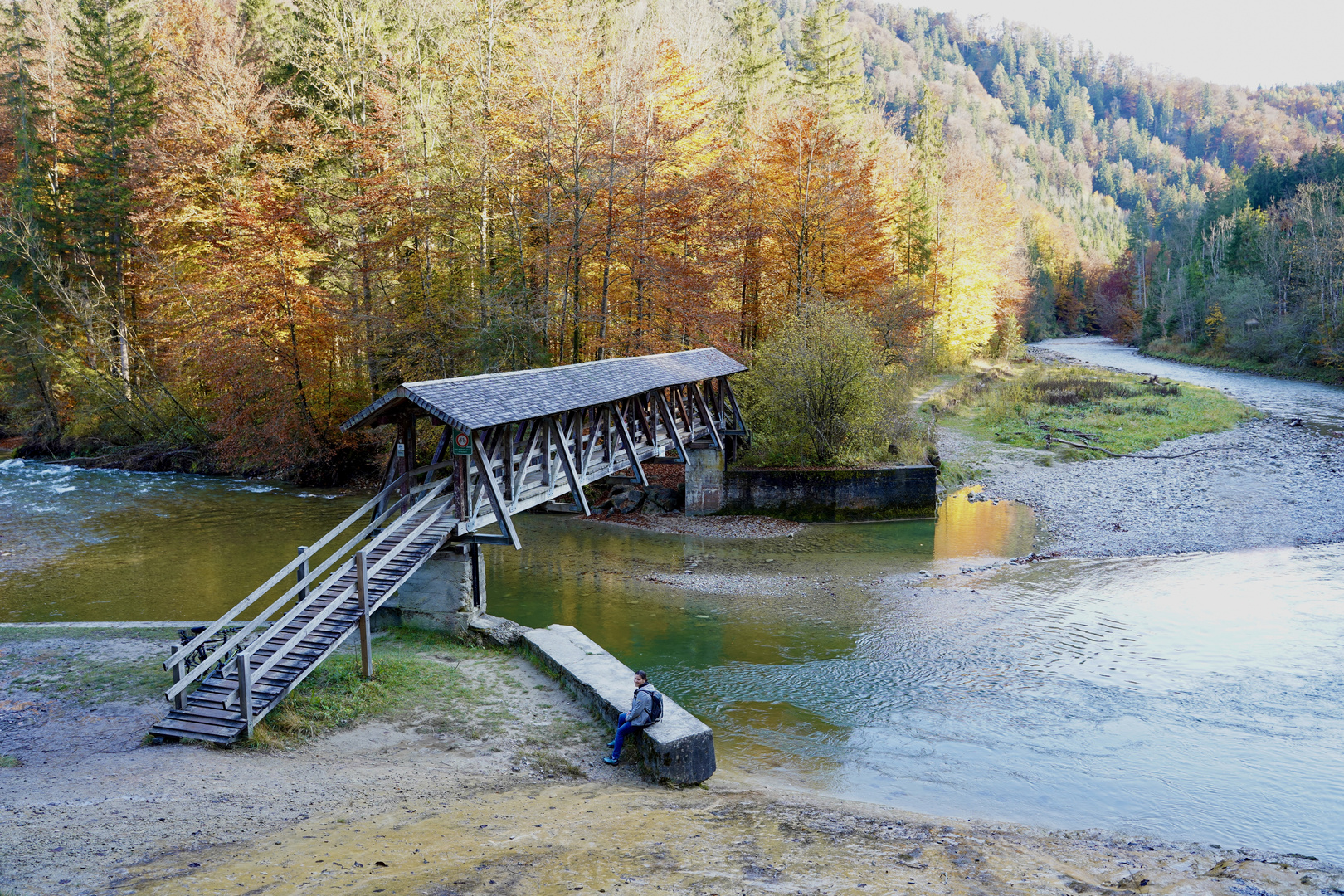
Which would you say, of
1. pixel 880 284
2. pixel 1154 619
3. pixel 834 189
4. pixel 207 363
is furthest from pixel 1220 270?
pixel 207 363

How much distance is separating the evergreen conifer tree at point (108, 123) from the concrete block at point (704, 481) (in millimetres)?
22401

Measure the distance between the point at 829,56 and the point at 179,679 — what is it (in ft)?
128

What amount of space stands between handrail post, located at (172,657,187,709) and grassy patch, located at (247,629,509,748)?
0.92 m

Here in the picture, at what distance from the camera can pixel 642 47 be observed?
27.4m

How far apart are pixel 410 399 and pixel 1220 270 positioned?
71.0m

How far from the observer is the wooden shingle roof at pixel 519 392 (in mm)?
12414

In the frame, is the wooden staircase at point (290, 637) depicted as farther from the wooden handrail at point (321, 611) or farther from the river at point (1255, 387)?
the river at point (1255, 387)

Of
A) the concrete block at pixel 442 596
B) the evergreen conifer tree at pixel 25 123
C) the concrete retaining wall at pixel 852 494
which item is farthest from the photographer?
the evergreen conifer tree at pixel 25 123

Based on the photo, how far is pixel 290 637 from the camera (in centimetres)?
1049

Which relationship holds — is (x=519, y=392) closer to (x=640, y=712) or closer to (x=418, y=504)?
(x=418, y=504)

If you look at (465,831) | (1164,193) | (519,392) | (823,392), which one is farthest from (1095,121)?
(465,831)

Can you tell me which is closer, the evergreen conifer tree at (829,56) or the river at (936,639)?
the river at (936,639)

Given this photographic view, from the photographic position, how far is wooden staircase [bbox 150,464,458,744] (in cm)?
921

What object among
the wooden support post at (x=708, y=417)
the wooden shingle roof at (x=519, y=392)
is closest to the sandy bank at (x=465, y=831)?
the wooden shingle roof at (x=519, y=392)
